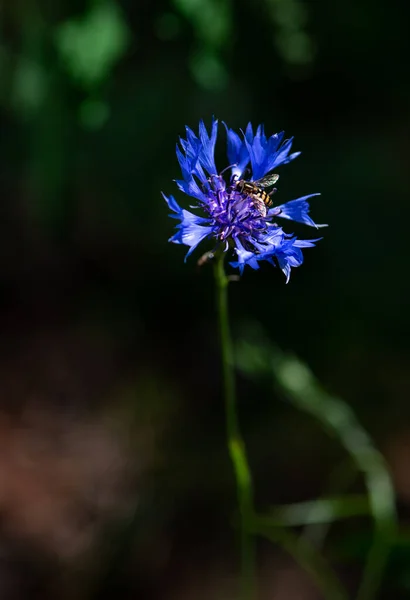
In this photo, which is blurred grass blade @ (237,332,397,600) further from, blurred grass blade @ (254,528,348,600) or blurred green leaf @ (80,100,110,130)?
blurred green leaf @ (80,100,110,130)

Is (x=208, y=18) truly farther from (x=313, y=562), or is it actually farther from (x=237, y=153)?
(x=313, y=562)

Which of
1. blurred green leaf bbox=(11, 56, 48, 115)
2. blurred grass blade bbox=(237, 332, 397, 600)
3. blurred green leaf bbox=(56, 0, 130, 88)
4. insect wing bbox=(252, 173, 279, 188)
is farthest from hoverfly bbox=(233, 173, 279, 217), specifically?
blurred green leaf bbox=(11, 56, 48, 115)

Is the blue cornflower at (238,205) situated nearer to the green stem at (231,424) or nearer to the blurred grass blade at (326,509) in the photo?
the green stem at (231,424)

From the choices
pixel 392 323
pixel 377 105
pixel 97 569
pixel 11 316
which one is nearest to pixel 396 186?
pixel 377 105

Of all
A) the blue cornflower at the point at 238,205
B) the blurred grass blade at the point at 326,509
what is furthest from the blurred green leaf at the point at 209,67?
the blurred grass blade at the point at 326,509

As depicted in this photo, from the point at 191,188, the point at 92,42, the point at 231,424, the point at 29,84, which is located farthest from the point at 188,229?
the point at 29,84

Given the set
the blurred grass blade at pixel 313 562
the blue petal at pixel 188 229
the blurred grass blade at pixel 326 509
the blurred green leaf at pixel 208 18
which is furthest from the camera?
the blurred grass blade at pixel 313 562
